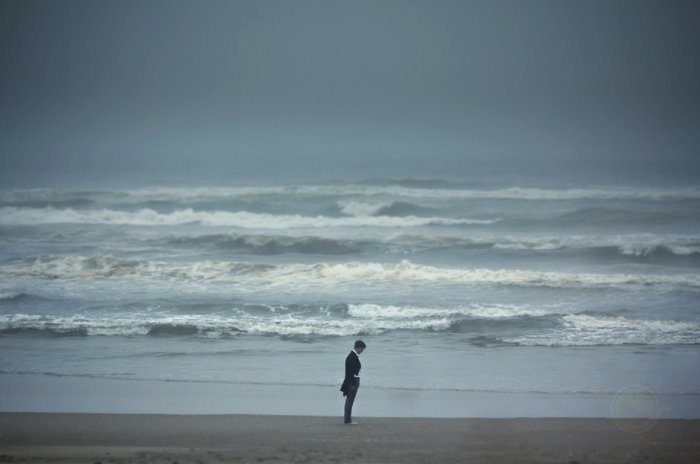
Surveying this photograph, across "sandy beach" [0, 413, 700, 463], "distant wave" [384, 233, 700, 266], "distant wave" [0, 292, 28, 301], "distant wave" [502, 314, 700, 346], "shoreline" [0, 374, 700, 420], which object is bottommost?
"sandy beach" [0, 413, 700, 463]

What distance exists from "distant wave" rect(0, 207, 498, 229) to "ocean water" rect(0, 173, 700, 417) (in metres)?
0.18

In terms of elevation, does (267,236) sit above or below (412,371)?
above

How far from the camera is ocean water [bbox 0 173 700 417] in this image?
44.8ft

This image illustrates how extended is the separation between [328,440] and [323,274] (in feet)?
47.5

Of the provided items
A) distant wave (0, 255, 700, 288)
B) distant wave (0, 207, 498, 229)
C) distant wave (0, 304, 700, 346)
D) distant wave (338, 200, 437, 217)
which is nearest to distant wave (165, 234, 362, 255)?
distant wave (0, 255, 700, 288)

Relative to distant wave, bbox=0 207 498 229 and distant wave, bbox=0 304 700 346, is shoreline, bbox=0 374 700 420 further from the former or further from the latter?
distant wave, bbox=0 207 498 229

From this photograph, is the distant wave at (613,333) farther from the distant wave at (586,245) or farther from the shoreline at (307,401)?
the distant wave at (586,245)

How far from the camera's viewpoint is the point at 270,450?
920cm

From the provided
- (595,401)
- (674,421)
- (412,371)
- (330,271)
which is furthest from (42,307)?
(674,421)

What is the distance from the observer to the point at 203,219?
137 feet

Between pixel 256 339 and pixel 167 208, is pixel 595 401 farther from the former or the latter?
pixel 167 208

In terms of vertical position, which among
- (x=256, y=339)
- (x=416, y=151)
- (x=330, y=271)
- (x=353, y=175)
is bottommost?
(x=256, y=339)

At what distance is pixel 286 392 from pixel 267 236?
20.6 meters

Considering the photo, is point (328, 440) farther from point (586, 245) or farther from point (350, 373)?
point (586, 245)
